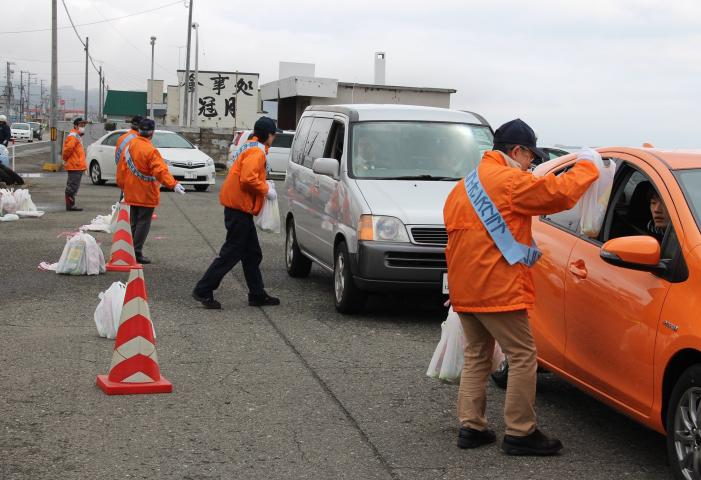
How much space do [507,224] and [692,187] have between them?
962mm

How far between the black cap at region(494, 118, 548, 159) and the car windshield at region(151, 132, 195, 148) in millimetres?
24143

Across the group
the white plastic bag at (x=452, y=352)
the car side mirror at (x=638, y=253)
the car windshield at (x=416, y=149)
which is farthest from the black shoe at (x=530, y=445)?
the car windshield at (x=416, y=149)

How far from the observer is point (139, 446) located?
561 centimetres

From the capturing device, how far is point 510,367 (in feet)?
18.1

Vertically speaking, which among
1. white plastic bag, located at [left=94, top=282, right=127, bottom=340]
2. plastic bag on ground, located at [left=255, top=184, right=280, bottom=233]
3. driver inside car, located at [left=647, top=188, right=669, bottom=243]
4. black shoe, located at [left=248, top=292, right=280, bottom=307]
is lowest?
black shoe, located at [left=248, top=292, right=280, bottom=307]

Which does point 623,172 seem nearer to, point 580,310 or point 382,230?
Result: point 580,310

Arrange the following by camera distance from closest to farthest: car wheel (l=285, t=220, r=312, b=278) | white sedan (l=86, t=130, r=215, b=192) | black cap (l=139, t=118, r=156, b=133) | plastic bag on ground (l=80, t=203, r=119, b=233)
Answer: car wheel (l=285, t=220, r=312, b=278) → black cap (l=139, t=118, r=156, b=133) → plastic bag on ground (l=80, t=203, r=119, b=233) → white sedan (l=86, t=130, r=215, b=192)

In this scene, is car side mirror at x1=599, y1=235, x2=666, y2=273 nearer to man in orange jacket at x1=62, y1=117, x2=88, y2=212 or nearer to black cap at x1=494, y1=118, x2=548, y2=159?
black cap at x1=494, y1=118, x2=548, y2=159

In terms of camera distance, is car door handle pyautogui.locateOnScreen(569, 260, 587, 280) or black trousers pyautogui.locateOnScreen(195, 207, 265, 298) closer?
car door handle pyautogui.locateOnScreen(569, 260, 587, 280)

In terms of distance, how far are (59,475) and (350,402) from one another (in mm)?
2099

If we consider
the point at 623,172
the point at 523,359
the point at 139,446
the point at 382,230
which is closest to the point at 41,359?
the point at 139,446

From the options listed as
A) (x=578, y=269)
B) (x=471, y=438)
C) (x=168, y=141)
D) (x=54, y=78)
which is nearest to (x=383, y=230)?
(x=578, y=269)

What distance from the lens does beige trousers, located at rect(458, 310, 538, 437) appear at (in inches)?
214

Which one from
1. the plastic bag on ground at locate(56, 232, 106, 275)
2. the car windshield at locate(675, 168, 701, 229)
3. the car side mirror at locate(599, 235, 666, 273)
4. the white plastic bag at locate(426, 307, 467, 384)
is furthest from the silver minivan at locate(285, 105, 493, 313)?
the car side mirror at locate(599, 235, 666, 273)
